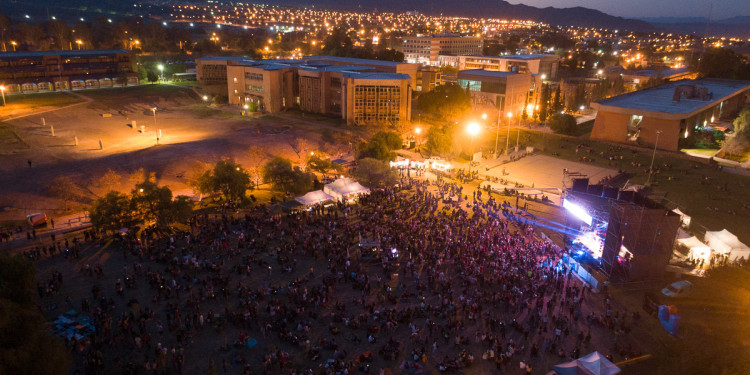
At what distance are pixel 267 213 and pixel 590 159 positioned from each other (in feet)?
110

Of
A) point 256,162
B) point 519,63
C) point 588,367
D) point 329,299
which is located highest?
point 519,63

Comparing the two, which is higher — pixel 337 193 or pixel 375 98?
pixel 375 98

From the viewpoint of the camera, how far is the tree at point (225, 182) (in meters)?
30.5

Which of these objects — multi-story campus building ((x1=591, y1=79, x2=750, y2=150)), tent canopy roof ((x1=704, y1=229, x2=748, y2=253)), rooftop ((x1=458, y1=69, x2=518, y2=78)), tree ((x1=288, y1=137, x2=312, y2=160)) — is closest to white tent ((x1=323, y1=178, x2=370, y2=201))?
tree ((x1=288, y1=137, x2=312, y2=160))

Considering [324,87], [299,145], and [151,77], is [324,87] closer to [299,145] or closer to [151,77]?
[299,145]

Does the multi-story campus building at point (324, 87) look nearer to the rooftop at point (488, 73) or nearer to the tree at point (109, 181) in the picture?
the rooftop at point (488, 73)

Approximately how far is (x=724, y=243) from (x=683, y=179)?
17927 mm

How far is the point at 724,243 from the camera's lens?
24.7 m

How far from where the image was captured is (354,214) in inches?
1169

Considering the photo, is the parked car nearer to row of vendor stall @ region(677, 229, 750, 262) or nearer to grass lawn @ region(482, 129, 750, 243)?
row of vendor stall @ region(677, 229, 750, 262)

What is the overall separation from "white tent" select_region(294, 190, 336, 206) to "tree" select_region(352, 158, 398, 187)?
4396 mm

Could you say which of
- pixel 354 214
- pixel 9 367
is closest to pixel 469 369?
pixel 9 367

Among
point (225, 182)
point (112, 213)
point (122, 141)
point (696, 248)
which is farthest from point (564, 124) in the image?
point (122, 141)

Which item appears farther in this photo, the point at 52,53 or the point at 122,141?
the point at 52,53
